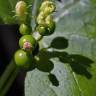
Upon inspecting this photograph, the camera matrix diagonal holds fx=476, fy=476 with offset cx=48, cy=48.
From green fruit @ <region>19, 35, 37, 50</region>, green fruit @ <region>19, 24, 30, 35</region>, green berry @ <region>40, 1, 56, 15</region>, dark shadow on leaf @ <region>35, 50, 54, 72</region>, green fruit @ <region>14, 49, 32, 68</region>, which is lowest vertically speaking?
dark shadow on leaf @ <region>35, 50, 54, 72</region>

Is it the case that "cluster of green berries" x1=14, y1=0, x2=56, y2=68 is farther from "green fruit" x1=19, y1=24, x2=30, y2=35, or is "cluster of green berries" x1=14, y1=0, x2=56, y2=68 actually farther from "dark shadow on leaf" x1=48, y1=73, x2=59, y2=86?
"dark shadow on leaf" x1=48, y1=73, x2=59, y2=86

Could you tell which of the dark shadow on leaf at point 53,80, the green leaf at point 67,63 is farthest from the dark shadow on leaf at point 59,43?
the dark shadow on leaf at point 53,80

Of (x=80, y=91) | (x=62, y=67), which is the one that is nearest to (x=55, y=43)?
(x=62, y=67)

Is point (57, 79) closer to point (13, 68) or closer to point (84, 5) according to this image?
point (13, 68)

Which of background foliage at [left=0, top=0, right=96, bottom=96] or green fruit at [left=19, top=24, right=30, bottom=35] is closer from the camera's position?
green fruit at [left=19, top=24, right=30, bottom=35]

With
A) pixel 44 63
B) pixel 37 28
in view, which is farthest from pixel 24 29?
pixel 44 63

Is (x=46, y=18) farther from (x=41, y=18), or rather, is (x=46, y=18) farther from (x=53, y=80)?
(x=53, y=80)

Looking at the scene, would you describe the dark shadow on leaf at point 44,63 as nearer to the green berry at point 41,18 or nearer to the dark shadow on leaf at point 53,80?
the dark shadow on leaf at point 53,80

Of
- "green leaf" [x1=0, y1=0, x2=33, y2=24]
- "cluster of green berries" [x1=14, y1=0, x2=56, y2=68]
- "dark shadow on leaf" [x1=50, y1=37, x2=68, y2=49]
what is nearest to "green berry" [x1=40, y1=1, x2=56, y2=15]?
"cluster of green berries" [x1=14, y1=0, x2=56, y2=68]
